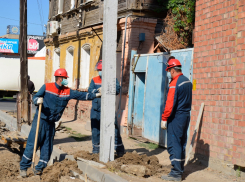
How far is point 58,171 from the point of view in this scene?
19.8 ft

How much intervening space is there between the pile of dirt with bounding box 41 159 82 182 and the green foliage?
18.8 feet

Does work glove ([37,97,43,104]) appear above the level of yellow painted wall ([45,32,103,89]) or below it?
below

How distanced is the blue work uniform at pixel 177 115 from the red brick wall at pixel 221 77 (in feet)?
2.97

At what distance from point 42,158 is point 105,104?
1.61 metres

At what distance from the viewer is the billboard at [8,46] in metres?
44.9

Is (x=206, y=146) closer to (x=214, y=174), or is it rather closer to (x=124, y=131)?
(x=214, y=174)

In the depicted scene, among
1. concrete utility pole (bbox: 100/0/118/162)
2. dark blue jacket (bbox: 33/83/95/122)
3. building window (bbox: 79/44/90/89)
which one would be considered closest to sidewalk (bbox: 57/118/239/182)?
concrete utility pole (bbox: 100/0/118/162)

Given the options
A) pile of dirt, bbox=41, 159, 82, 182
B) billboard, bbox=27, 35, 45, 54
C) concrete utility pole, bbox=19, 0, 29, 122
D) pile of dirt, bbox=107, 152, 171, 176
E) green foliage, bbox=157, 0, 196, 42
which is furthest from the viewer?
billboard, bbox=27, 35, 45, 54

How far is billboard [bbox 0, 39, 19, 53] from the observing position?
44.9 m

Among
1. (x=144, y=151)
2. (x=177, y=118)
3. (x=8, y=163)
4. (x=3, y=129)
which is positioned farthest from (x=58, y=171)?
(x=3, y=129)

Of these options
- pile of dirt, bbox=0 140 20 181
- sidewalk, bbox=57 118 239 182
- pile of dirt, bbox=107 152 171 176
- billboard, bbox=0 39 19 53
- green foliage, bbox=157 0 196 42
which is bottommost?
pile of dirt, bbox=0 140 20 181

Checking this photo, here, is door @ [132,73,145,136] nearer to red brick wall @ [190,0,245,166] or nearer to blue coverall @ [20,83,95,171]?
red brick wall @ [190,0,245,166]

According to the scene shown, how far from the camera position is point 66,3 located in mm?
16703

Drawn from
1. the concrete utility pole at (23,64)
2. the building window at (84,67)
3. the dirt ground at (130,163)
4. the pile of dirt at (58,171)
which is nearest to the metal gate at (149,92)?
the dirt ground at (130,163)
